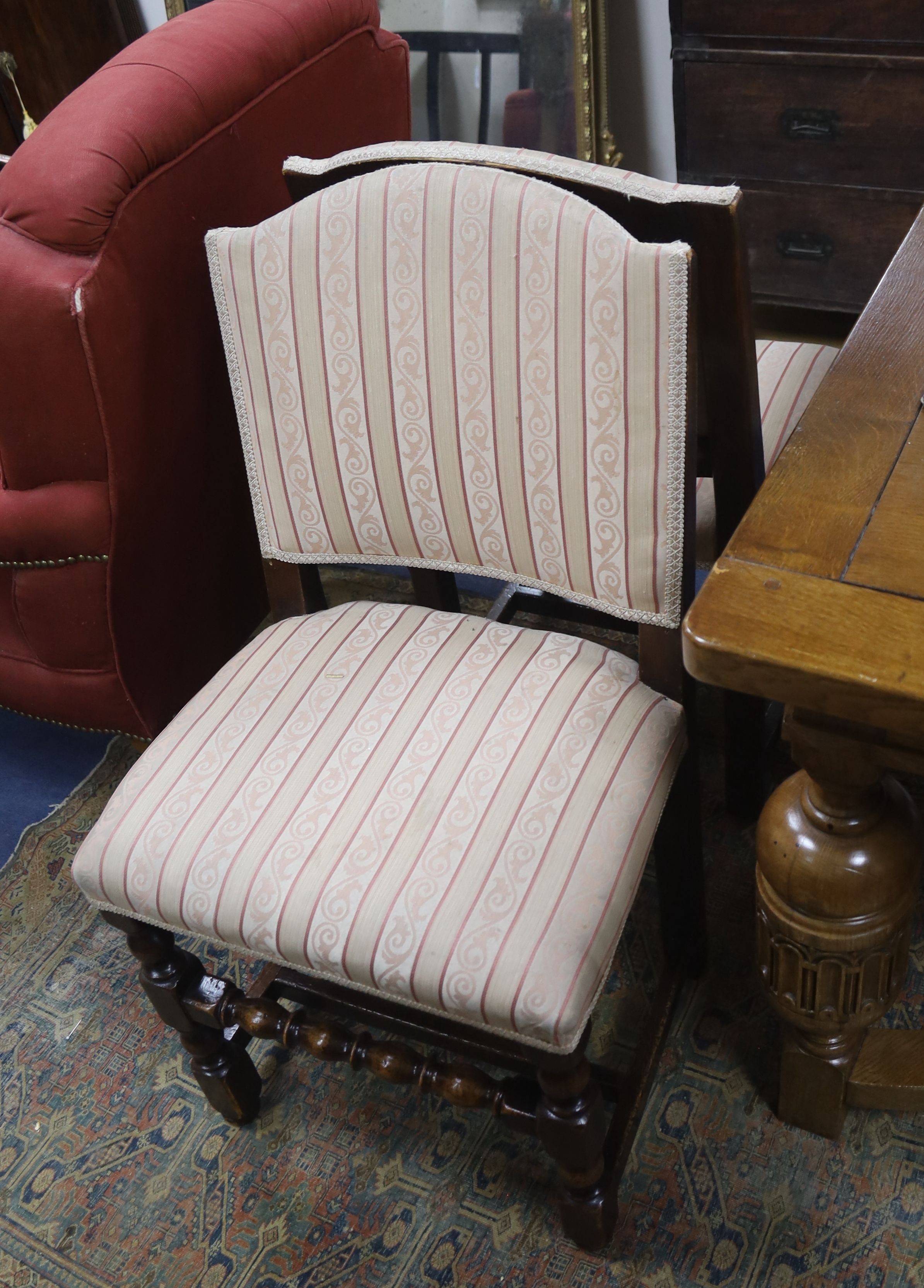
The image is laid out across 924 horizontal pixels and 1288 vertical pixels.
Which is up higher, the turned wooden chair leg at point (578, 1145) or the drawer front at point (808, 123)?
the drawer front at point (808, 123)

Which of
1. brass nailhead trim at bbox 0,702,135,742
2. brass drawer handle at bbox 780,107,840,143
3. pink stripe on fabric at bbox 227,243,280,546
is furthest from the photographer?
brass drawer handle at bbox 780,107,840,143

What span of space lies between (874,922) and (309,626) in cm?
64

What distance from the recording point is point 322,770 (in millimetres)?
1025

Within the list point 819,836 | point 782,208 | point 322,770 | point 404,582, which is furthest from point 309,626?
point 782,208

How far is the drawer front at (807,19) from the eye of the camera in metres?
1.85

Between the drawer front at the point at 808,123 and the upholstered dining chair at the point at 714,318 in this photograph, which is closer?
the upholstered dining chair at the point at 714,318

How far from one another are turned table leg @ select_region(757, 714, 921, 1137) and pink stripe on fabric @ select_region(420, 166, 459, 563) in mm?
416

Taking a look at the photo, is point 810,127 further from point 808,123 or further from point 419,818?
point 419,818

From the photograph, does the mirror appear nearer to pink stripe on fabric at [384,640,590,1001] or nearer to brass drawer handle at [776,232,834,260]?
brass drawer handle at [776,232,834,260]

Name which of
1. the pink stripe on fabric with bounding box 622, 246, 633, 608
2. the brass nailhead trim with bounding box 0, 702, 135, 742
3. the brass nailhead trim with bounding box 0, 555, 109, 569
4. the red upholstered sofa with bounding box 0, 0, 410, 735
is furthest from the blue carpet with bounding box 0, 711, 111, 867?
the pink stripe on fabric with bounding box 622, 246, 633, 608

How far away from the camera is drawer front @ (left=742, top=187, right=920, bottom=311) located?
2094mm

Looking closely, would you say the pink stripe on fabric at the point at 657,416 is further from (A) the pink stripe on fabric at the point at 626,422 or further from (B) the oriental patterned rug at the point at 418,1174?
(B) the oriental patterned rug at the point at 418,1174

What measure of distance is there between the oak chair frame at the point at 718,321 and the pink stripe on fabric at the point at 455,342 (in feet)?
0.20

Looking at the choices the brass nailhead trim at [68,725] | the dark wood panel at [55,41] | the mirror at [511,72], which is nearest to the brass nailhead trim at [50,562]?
the brass nailhead trim at [68,725]
